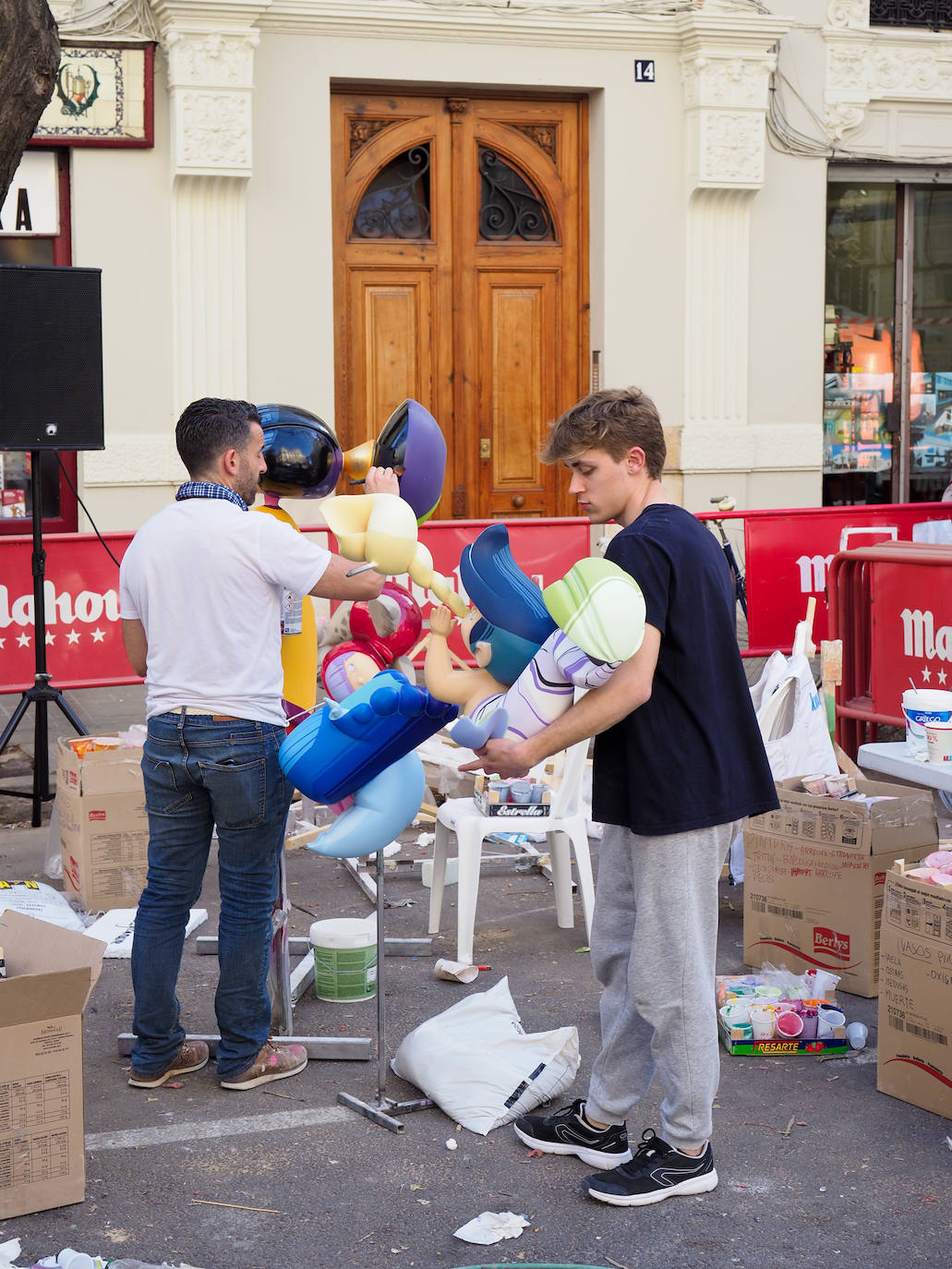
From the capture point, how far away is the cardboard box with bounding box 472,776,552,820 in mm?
5297

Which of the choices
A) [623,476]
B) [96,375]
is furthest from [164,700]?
[96,375]

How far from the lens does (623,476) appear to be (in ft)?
11.1

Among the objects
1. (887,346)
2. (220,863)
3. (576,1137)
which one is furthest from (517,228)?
(576,1137)

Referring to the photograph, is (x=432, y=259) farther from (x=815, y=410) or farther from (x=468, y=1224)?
(x=468, y=1224)

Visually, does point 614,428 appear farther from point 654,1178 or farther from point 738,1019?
point 738,1019

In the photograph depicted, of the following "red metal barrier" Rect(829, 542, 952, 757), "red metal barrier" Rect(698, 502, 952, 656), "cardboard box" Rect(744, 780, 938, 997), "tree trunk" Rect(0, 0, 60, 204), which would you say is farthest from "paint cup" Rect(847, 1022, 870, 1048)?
"red metal barrier" Rect(698, 502, 952, 656)

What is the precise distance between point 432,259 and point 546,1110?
780 centimetres

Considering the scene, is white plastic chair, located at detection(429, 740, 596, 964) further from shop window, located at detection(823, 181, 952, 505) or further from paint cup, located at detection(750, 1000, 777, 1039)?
shop window, located at detection(823, 181, 952, 505)

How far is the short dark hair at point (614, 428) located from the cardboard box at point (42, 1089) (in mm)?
1651

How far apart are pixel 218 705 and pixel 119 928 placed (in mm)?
1861

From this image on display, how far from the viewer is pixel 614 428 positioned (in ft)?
10.9

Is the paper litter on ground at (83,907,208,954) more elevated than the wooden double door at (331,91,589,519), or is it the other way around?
the wooden double door at (331,91,589,519)

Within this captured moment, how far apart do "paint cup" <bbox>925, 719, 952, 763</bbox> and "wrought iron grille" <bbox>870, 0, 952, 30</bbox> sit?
8.50 m

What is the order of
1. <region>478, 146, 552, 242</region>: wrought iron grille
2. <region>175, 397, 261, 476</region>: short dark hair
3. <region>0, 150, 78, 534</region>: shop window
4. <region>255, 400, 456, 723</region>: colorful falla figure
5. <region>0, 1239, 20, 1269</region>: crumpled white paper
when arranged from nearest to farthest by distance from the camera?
<region>0, 1239, 20, 1269</region>: crumpled white paper
<region>255, 400, 456, 723</region>: colorful falla figure
<region>175, 397, 261, 476</region>: short dark hair
<region>0, 150, 78, 534</region>: shop window
<region>478, 146, 552, 242</region>: wrought iron grille
